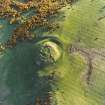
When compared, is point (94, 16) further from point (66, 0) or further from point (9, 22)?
point (9, 22)

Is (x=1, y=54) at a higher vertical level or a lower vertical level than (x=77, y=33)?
lower

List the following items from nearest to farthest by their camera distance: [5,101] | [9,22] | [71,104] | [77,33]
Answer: [71,104] → [5,101] → [77,33] → [9,22]

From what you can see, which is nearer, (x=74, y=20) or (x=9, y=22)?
(x=74, y=20)

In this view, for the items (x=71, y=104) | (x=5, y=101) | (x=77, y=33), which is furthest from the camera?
(x=77, y=33)

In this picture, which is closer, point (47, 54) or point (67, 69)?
point (67, 69)

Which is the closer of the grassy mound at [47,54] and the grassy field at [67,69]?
the grassy field at [67,69]

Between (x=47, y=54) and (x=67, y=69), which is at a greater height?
(x=47, y=54)

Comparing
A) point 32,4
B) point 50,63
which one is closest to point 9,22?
point 32,4

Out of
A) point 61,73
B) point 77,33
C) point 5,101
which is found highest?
point 77,33

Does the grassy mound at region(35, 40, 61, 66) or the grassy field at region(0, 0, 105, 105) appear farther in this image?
the grassy mound at region(35, 40, 61, 66)
